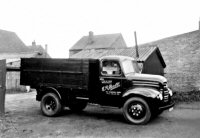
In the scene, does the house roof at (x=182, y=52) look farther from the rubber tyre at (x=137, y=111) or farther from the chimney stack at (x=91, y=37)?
the chimney stack at (x=91, y=37)

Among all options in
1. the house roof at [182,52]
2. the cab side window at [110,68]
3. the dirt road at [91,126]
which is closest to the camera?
the dirt road at [91,126]

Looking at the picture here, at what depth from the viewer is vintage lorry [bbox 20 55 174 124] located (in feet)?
24.6

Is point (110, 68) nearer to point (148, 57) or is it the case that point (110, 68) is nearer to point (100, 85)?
point (100, 85)

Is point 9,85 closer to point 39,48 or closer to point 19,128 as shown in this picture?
point 19,128

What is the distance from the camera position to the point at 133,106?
24.7 ft

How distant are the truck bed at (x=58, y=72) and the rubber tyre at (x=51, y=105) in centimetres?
51

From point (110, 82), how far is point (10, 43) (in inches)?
1650

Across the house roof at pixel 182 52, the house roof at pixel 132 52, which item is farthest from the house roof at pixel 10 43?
the house roof at pixel 182 52

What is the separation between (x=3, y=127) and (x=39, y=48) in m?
48.2

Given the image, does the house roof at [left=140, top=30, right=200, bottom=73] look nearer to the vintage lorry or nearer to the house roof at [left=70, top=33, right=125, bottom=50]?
the vintage lorry

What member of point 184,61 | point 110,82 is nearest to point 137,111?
point 110,82

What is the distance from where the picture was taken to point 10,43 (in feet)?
148

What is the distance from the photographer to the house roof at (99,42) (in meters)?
45.4

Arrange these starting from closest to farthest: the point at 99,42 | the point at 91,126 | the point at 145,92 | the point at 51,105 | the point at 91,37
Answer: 1. the point at 91,126
2. the point at 145,92
3. the point at 51,105
4. the point at 99,42
5. the point at 91,37
